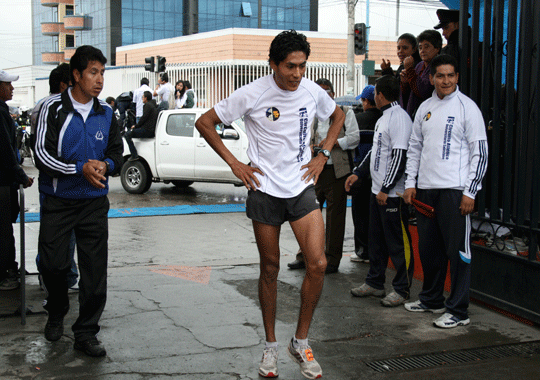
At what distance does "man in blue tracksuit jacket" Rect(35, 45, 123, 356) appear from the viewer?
4.15 meters

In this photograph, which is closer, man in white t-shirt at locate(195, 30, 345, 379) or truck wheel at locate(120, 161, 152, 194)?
man in white t-shirt at locate(195, 30, 345, 379)

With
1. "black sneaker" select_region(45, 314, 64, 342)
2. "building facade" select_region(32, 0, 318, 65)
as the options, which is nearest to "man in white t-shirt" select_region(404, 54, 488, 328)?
"black sneaker" select_region(45, 314, 64, 342)

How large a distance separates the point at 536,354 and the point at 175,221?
265 inches

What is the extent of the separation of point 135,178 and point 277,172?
9823 millimetres

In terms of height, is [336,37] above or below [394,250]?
above

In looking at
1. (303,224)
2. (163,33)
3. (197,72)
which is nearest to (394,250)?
(303,224)

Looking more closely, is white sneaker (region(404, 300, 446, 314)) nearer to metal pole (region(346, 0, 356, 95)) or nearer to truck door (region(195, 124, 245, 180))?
truck door (region(195, 124, 245, 180))

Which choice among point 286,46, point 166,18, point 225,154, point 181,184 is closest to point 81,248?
point 225,154

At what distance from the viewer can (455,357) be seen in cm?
423

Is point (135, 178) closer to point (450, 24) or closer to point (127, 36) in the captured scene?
point (450, 24)

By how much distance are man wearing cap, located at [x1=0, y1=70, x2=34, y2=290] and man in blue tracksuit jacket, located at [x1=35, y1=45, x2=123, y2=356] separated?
3.53ft

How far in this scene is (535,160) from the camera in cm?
476

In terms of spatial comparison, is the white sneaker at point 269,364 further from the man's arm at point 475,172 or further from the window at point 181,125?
the window at point 181,125

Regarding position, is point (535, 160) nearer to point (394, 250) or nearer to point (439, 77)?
point (439, 77)
